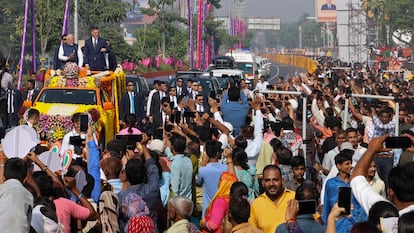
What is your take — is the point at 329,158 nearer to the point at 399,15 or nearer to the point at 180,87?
the point at 180,87

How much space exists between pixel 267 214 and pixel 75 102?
36.1ft

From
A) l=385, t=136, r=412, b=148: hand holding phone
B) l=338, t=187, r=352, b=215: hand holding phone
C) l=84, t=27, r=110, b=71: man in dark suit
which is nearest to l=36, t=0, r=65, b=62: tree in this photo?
l=84, t=27, r=110, b=71: man in dark suit

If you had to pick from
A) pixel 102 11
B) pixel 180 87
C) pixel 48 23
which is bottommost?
pixel 180 87

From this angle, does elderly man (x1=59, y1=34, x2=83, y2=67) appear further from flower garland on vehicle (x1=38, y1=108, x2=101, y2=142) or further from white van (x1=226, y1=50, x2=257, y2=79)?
white van (x1=226, y1=50, x2=257, y2=79)

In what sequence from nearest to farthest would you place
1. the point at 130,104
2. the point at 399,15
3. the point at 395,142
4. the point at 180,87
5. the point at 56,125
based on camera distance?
1. the point at 395,142
2. the point at 56,125
3. the point at 130,104
4. the point at 180,87
5. the point at 399,15

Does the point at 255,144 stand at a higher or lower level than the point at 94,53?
lower

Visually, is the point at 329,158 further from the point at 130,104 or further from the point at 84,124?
the point at 130,104

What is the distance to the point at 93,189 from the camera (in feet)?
37.6

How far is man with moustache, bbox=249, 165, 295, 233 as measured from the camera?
9.68 m

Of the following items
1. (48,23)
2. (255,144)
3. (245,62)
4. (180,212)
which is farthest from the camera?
(245,62)

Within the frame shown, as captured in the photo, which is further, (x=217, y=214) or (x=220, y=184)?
(x=220, y=184)

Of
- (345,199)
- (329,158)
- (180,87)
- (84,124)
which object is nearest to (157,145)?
(84,124)

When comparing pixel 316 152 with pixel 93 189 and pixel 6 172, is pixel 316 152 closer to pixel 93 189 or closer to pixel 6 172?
pixel 93 189

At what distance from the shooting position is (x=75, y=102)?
2027 centimetres
